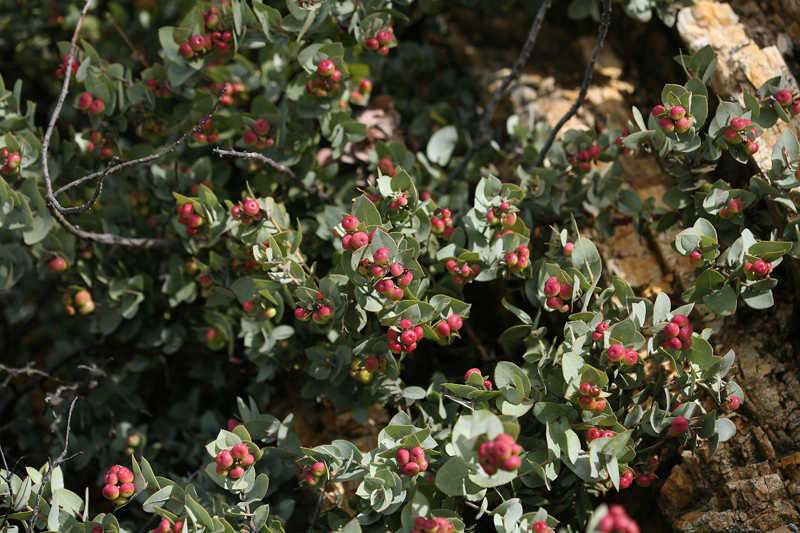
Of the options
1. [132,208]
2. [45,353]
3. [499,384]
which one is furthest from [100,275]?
[499,384]

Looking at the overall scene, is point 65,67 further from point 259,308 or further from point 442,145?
point 442,145

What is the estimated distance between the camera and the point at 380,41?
6.10 feet

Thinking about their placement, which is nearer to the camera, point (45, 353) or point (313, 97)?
point (313, 97)

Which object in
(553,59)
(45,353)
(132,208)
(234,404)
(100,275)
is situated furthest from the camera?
(45,353)

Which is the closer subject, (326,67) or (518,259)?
(518,259)

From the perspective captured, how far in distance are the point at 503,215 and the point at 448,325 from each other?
1.33 feet

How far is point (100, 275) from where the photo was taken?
200 cm

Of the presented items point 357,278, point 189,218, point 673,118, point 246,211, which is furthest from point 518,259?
point 189,218

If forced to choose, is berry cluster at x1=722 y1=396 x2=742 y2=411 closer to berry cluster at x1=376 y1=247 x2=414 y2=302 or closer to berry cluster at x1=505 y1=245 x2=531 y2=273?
berry cluster at x1=505 y1=245 x2=531 y2=273

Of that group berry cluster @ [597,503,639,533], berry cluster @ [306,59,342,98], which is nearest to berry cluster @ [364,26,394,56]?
berry cluster @ [306,59,342,98]

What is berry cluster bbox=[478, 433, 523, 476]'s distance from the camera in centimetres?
106

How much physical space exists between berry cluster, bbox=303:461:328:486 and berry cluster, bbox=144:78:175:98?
138 centimetres

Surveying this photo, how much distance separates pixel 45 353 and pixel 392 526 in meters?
2.36

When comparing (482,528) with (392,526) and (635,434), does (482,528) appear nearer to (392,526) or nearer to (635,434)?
(392,526)
